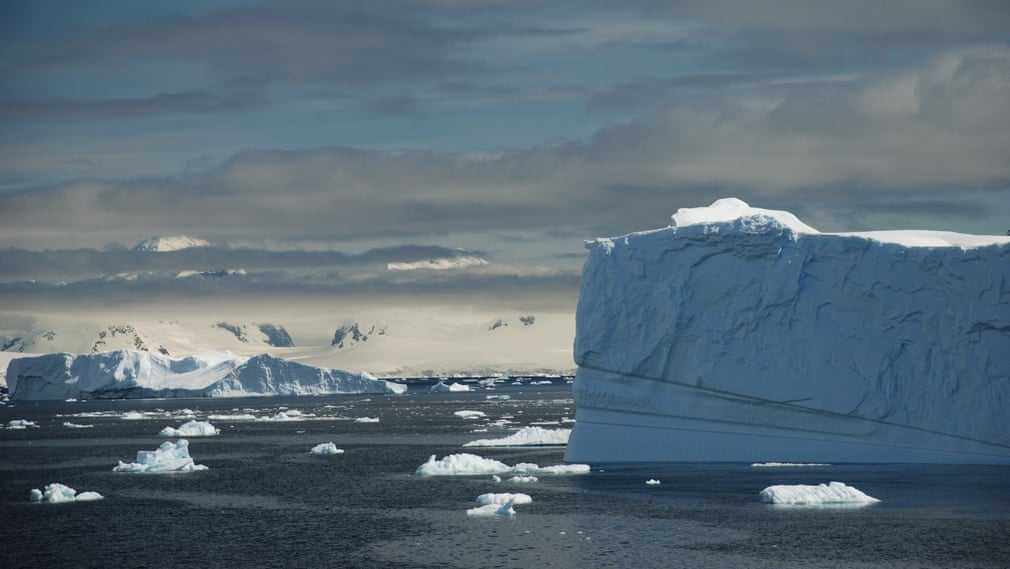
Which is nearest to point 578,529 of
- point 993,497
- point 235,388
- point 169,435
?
point 993,497

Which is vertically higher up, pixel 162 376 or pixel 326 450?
pixel 162 376

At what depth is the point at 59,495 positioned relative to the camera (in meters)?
28.9

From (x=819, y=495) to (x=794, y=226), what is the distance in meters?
9.83

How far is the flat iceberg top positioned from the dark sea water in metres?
5.77

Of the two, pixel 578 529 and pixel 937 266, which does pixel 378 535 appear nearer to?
pixel 578 529

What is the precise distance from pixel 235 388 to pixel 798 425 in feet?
211

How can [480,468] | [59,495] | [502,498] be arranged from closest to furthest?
[502,498], [59,495], [480,468]

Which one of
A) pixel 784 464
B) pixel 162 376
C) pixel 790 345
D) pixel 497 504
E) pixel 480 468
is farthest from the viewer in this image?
pixel 162 376

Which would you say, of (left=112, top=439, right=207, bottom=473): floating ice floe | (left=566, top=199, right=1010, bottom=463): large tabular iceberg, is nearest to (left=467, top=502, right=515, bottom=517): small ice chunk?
(left=566, top=199, right=1010, bottom=463): large tabular iceberg

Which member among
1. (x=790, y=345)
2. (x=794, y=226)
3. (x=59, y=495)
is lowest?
(x=59, y=495)

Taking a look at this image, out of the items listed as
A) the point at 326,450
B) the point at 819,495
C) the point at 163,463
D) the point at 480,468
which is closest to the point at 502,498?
the point at 819,495

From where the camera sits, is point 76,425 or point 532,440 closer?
point 532,440

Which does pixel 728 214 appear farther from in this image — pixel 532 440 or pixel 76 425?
pixel 76 425

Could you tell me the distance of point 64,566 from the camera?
2039 cm
